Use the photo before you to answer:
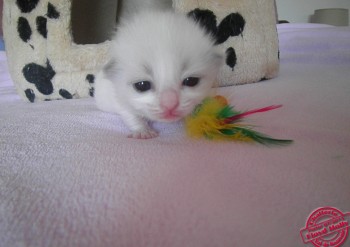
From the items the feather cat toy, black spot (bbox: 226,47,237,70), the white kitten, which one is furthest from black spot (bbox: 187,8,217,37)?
the feather cat toy

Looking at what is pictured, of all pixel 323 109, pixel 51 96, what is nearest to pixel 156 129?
pixel 323 109

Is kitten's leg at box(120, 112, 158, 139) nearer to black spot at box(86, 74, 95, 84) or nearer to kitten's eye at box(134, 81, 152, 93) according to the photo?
kitten's eye at box(134, 81, 152, 93)

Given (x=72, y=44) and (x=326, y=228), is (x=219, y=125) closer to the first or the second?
(x=326, y=228)

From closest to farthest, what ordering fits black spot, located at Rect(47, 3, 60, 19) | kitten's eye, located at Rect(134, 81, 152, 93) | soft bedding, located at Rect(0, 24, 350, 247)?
1. soft bedding, located at Rect(0, 24, 350, 247)
2. kitten's eye, located at Rect(134, 81, 152, 93)
3. black spot, located at Rect(47, 3, 60, 19)

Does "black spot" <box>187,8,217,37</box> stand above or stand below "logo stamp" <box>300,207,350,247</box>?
above

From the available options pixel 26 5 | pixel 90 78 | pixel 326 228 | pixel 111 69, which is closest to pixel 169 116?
pixel 111 69

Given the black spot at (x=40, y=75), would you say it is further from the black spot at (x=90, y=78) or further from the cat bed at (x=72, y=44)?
the black spot at (x=90, y=78)

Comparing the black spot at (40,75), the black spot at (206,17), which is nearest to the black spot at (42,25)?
the black spot at (40,75)
